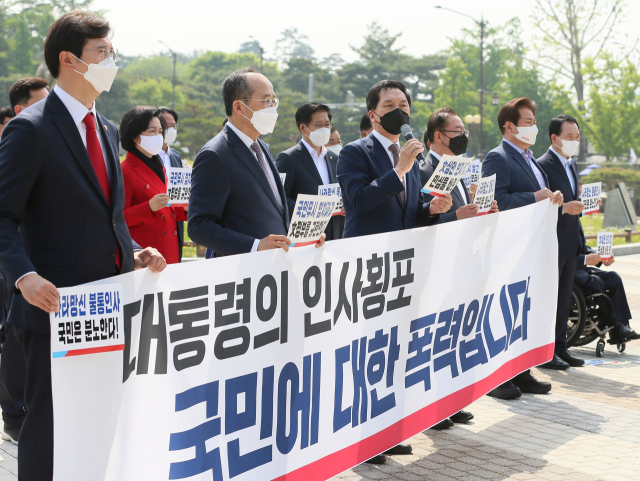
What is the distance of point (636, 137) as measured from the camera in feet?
129

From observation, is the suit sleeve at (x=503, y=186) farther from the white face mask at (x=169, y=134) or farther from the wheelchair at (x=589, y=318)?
the white face mask at (x=169, y=134)

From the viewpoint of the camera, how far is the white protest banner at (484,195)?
5059 millimetres

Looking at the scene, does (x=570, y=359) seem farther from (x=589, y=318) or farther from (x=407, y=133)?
(x=407, y=133)

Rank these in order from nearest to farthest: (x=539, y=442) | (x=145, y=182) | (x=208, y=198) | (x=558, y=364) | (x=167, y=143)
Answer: (x=208, y=198) → (x=539, y=442) → (x=145, y=182) → (x=558, y=364) → (x=167, y=143)

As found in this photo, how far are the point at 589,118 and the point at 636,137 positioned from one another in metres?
2.68

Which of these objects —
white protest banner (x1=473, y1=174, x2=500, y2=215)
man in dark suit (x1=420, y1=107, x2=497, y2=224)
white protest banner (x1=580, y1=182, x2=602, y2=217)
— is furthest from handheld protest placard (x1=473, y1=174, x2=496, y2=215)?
white protest banner (x1=580, y1=182, x2=602, y2=217)

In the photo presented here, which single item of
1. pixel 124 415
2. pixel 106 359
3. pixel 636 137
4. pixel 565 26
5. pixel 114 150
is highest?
pixel 565 26

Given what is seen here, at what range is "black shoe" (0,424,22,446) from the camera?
447cm

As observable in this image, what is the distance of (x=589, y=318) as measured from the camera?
7.11 meters

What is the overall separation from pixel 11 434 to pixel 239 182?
90.6 inches

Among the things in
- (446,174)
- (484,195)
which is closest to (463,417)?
(484,195)

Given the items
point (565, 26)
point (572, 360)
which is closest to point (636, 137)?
point (565, 26)

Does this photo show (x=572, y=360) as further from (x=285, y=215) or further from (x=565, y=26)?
(x=565, y=26)

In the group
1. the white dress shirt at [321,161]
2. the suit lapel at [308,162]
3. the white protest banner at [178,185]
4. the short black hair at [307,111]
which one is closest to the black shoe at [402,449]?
the white protest banner at [178,185]
